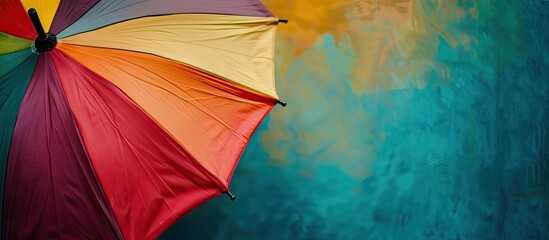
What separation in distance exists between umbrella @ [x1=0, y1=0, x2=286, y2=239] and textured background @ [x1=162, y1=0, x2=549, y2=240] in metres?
0.73

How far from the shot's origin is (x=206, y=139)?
3027 mm

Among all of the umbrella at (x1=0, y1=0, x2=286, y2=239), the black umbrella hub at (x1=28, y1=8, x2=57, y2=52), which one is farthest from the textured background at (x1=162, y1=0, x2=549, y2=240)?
the black umbrella hub at (x1=28, y1=8, x2=57, y2=52)

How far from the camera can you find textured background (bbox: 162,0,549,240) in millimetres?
3818

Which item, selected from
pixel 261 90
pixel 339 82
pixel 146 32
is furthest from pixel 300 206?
pixel 146 32

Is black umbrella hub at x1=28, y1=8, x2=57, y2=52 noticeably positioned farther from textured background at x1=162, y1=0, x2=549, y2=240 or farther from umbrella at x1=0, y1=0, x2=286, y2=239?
textured background at x1=162, y1=0, x2=549, y2=240

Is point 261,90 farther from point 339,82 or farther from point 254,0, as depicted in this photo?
point 339,82

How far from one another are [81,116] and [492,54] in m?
2.51

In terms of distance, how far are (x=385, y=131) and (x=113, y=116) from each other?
1.61 meters

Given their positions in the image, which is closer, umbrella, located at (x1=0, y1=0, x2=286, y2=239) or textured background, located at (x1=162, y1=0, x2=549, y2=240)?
umbrella, located at (x1=0, y1=0, x2=286, y2=239)

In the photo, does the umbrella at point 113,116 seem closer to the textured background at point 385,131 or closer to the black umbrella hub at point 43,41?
the black umbrella hub at point 43,41

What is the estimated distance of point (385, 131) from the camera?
13.1 ft

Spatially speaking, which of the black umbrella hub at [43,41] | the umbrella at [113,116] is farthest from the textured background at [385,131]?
the black umbrella hub at [43,41]

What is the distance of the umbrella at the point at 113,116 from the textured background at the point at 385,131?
728mm

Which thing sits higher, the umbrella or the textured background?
the umbrella
